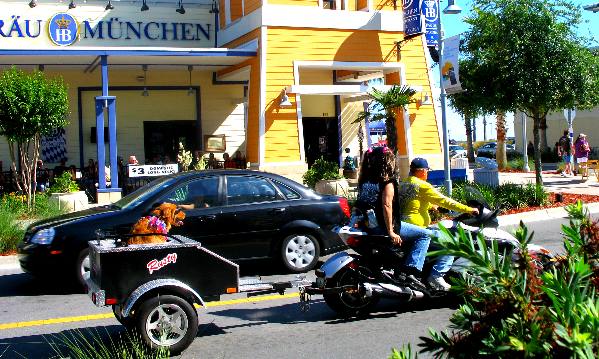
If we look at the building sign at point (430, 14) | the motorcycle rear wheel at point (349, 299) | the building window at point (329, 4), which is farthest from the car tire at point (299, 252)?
the building window at point (329, 4)

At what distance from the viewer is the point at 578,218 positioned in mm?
2848

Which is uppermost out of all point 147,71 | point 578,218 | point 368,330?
point 147,71

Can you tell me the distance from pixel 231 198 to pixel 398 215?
3.21 m

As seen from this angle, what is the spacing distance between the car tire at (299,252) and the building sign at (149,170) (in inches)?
385

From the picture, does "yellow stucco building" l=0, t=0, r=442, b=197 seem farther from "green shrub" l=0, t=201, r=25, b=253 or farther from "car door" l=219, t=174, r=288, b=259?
"car door" l=219, t=174, r=288, b=259

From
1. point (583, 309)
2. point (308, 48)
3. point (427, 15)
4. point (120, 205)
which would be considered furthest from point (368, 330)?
point (427, 15)

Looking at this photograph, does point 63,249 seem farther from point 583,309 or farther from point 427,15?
point 427,15

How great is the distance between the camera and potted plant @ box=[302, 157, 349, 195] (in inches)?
733

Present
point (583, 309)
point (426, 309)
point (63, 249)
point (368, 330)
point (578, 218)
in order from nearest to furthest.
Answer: point (583, 309)
point (578, 218)
point (368, 330)
point (426, 309)
point (63, 249)

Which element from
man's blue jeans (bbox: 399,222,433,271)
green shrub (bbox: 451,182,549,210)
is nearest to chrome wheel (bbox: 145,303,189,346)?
man's blue jeans (bbox: 399,222,433,271)

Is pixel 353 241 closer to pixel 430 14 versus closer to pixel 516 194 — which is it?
pixel 516 194

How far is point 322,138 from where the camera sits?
25.3 meters

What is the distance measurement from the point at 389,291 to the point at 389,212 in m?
0.80

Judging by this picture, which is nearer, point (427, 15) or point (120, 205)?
point (120, 205)
